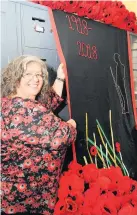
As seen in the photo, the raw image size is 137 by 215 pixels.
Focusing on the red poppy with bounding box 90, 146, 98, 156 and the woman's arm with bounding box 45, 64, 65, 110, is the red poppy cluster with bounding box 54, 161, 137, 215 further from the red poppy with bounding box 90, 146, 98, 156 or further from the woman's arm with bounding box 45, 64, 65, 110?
the woman's arm with bounding box 45, 64, 65, 110

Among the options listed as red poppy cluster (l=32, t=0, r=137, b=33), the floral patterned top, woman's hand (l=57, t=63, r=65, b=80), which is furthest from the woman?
red poppy cluster (l=32, t=0, r=137, b=33)

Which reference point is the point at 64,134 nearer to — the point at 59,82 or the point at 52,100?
the point at 52,100

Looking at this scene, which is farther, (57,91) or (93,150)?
(93,150)

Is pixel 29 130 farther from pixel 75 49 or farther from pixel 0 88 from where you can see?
pixel 75 49

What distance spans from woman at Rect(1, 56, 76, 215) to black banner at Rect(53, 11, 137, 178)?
0.40m

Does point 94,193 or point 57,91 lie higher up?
point 57,91

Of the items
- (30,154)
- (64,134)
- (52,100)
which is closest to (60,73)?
(52,100)

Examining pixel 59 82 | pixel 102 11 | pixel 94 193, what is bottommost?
pixel 94 193

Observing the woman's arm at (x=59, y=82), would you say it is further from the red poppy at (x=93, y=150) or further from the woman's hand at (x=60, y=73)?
the red poppy at (x=93, y=150)

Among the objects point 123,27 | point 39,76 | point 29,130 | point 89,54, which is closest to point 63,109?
point 89,54

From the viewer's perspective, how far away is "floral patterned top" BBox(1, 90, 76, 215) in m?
1.34

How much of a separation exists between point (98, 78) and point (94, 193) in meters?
0.88

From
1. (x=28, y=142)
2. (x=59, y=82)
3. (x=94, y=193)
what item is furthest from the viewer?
(x=59, y=82)

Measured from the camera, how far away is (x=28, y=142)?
1.35m
